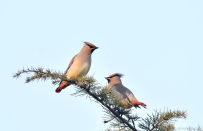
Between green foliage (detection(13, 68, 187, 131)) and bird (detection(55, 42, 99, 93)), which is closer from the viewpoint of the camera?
green foliage (detection(13, 68, 187, 131))

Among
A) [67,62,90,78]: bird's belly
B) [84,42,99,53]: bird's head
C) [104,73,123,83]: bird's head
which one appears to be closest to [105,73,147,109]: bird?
[104,73,123,83]: bird's head

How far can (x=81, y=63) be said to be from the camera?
4.95m

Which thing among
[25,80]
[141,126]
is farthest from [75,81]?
[141,126]

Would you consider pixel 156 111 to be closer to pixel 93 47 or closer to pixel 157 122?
pixel 157 122

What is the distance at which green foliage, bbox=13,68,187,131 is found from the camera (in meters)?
2.44

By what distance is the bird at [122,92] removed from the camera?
3.75 m

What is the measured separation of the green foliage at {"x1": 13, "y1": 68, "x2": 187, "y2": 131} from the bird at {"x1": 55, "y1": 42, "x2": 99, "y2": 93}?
184 cm

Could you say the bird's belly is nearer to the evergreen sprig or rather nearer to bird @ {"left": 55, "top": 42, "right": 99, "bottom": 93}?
bird @ {"left": 55, "top": 42, "right": 99, "bottom": 93}

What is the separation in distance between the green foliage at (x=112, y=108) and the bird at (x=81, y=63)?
6.04ft

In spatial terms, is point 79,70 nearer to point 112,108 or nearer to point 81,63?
point 81,63

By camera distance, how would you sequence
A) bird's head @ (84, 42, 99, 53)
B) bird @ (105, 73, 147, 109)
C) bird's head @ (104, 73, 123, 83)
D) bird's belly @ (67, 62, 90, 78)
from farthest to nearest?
bird's head @ (104, 73, 123, 83)
bird's head @ (84, 42, 99, 53)
bird's belly @ (67, 62, 90, 78)
bird @ (105, 73, 147, 109)

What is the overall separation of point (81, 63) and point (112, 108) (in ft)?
7.91

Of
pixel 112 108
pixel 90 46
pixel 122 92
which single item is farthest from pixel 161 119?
pixel 90 46

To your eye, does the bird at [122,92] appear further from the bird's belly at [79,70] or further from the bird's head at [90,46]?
the bird's head at [90,46]
